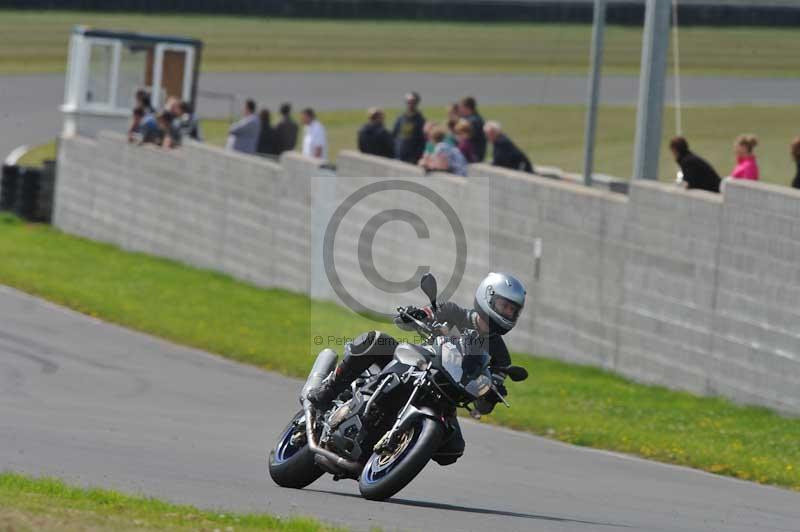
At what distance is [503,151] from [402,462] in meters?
11.8

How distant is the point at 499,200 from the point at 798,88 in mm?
18974

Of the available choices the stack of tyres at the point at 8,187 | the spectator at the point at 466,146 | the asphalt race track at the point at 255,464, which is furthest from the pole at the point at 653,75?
the stack of tyres at the point at 8,187

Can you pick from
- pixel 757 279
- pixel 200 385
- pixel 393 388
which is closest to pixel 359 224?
pixel 200 385

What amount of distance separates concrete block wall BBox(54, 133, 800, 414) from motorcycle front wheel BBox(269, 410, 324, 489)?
670 centimetres

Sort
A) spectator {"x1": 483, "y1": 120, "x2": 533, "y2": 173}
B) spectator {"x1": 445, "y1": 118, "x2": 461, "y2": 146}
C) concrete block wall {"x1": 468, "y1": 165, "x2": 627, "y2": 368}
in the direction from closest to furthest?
concrete block wall {"x1": 468, "y1": 165, "x2": 627, "y2": 368}, spectator {"x1": 483, "y1": 120, "x2": 533, "y2": 173}, spectator {"x1": 445, "y1": 118, "x2": 461, "y2": 146}

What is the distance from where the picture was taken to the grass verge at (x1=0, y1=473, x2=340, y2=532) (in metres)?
7.41

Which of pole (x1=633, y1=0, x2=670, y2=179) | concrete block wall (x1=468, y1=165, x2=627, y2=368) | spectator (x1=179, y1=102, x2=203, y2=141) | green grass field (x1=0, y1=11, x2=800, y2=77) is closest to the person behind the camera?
pole (x1=633, y1=0, x2=670, y2=179)

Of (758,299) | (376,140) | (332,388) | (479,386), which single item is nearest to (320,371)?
(332,388)

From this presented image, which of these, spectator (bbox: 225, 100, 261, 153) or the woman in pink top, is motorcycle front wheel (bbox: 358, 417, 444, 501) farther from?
spectator (bbox: 225, 100, 261, 153)

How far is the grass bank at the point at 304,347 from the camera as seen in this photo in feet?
Answer: 45.8

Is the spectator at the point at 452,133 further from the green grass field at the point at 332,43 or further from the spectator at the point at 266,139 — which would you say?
the green grass field at the point at 332,43

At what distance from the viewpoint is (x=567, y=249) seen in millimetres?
18922

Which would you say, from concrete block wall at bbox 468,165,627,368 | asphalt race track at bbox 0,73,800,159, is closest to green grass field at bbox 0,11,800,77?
asphalt race track at bbox 0,73,800,159

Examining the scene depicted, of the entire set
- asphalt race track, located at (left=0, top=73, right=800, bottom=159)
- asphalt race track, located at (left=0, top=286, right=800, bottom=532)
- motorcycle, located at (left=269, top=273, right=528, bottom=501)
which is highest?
asphalt race track, located at (left=0, top=73, right=800, bottom=159)
